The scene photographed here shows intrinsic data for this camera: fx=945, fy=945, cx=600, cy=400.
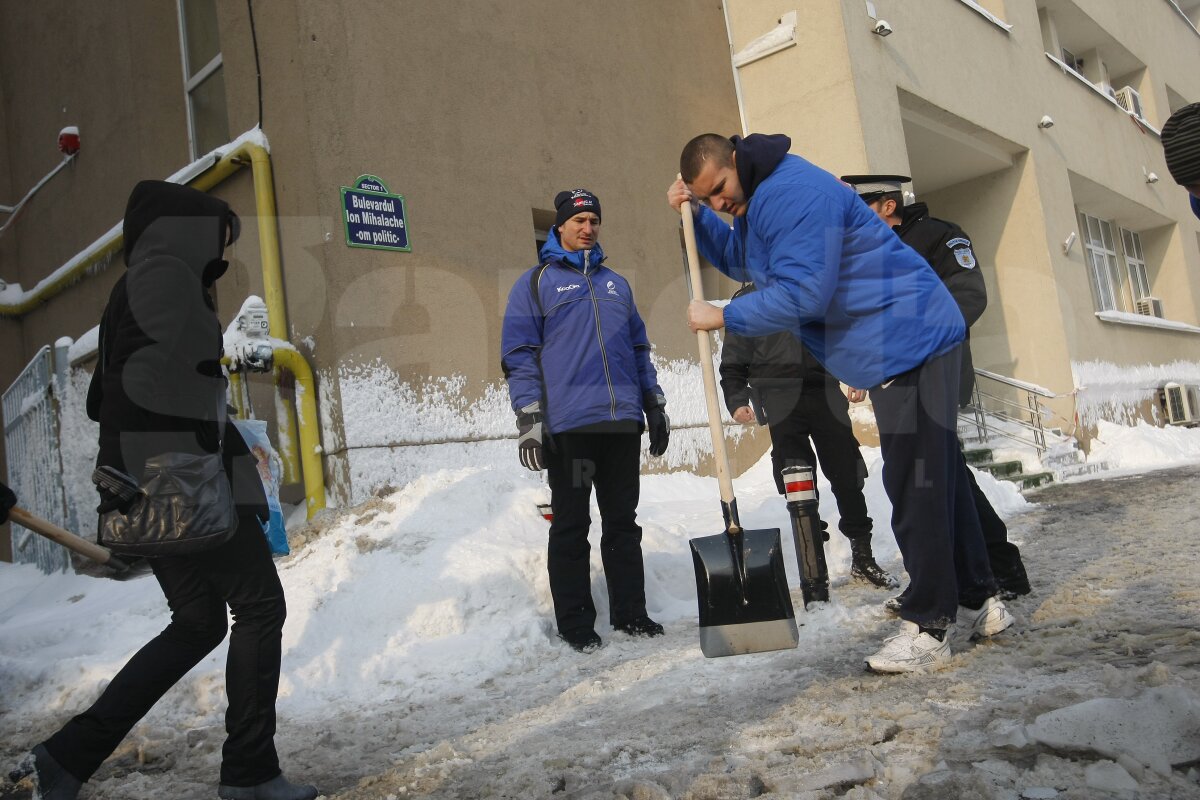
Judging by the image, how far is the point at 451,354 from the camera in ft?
20.7

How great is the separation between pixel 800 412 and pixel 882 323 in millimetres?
1350

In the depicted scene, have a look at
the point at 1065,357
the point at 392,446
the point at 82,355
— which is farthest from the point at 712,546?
the point at 1065,357

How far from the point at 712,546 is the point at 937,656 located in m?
0.86

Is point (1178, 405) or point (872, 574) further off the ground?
point (1178, 405)

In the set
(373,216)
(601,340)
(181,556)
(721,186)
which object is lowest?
(181,556)

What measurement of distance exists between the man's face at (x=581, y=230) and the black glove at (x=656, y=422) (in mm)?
758

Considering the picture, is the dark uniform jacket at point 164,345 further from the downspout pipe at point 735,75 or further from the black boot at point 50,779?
the downspout pipe at point 735,75

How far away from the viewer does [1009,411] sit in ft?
38.6

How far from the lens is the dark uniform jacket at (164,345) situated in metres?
2.54

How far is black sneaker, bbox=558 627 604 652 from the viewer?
3.98 m

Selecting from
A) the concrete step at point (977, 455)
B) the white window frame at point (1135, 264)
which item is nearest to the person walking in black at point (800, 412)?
the concrete step at point (977, 455)

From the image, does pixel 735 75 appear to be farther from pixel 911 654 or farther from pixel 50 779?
pixel 50 779

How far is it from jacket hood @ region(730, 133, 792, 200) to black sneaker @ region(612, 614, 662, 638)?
1.96 metres

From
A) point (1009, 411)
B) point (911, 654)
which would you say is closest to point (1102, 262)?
point (1009, 411)
